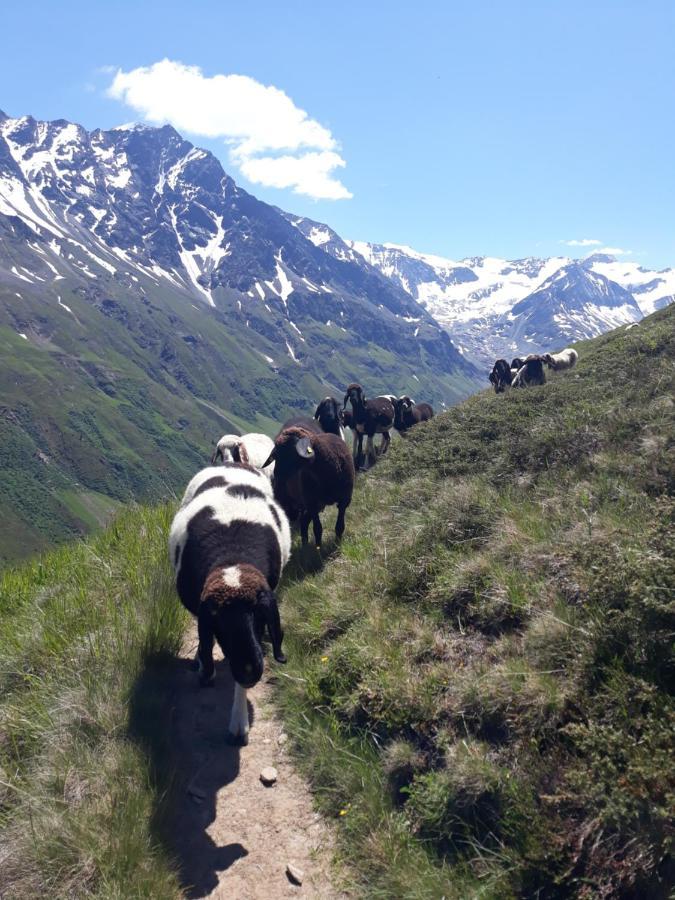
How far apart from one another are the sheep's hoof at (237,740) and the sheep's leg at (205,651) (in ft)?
2.34

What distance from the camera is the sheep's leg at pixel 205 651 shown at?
6.02 metres

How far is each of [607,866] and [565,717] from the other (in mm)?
1119

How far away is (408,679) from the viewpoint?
18.5 feet

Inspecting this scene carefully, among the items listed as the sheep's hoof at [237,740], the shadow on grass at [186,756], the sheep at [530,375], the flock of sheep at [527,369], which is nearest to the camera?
the shadow on grass at [186,756]

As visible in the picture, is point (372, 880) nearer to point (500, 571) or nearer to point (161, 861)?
point (161, 861)

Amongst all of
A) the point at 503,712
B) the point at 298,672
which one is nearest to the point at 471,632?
the point at 503,712

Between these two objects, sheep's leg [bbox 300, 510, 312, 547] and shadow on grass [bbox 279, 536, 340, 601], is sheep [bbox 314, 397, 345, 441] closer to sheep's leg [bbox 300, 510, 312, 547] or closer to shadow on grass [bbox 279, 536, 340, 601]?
sheep's leg [bbox 300, 510, 312, 547]

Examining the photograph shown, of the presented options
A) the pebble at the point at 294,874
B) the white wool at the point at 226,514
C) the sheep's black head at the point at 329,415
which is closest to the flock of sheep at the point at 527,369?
the sheep's black head at the point at 329,415

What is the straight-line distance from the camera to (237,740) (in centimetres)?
614

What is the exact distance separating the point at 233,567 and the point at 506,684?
3.19 metres

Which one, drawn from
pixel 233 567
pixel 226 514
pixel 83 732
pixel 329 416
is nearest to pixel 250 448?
pixel 329 416

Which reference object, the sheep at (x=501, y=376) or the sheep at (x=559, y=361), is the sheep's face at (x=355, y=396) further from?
the sheep at (x=559, y=361)

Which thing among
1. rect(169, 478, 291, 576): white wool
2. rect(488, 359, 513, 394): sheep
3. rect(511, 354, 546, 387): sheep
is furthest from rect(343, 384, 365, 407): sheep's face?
rect(169, 478, 291, 576): white wool

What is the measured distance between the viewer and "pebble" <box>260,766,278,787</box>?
18.5 feet
